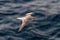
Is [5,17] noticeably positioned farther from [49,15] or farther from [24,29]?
[49,15]

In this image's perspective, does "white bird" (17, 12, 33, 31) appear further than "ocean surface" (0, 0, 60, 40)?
Yes

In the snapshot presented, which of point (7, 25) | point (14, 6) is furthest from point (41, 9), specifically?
point (7, 25)

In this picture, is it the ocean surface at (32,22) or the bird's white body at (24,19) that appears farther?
the bird's white body at (24,19)

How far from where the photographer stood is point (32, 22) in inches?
194

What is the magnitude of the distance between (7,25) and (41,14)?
3.64 ft

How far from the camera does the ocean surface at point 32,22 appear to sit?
4.57 metres

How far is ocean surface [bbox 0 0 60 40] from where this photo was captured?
457 centimetres

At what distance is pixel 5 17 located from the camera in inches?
206

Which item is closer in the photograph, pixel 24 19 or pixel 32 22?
pixel 24 19

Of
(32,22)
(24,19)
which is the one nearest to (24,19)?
(24,19)

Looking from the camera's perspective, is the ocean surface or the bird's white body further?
the bird's white body

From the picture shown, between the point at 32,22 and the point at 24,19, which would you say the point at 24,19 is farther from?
the point at 32,22

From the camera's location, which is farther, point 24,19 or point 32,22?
point 32,22

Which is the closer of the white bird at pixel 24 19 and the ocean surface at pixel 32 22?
the ocean surface at pixel 32 22
